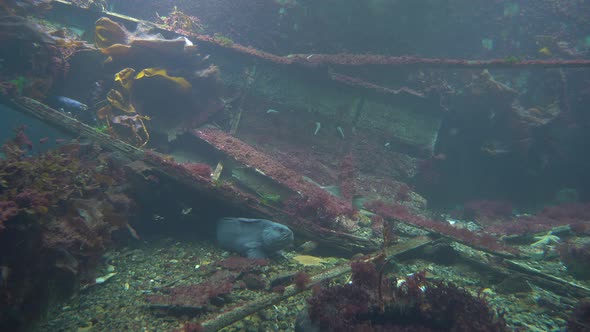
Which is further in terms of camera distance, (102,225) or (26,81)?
(26,81)

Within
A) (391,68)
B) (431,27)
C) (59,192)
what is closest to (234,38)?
(391,68)

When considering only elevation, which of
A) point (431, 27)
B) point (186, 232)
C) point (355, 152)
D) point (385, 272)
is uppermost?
point (431, 27)

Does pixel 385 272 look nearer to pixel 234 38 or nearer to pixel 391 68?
pixel 391 68

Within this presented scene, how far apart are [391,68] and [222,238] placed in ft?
29.9

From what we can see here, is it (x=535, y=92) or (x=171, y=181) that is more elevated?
(x=535, y=92)

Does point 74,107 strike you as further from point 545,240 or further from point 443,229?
point 545,240

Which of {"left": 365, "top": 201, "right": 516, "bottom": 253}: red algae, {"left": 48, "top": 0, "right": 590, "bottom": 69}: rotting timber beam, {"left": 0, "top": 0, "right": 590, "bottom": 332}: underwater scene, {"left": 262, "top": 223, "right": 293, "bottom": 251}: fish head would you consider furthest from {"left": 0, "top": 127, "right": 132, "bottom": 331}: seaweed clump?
{"left": 48, "top": 0, "right": 590, "bottom": 69}: rotting timber beam

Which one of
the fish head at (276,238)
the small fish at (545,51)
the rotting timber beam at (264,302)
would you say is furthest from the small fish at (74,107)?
the small fish at (545,51)

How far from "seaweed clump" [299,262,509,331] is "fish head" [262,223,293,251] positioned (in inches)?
77.9

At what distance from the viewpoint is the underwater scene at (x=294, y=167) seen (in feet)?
12.9

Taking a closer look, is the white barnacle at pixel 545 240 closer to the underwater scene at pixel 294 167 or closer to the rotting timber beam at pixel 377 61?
the underwater scene at pixel 294 167

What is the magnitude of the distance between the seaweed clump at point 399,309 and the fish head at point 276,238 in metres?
1.98

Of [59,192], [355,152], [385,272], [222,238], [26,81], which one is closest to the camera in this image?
[59,192]

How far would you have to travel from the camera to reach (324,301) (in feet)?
11.8
